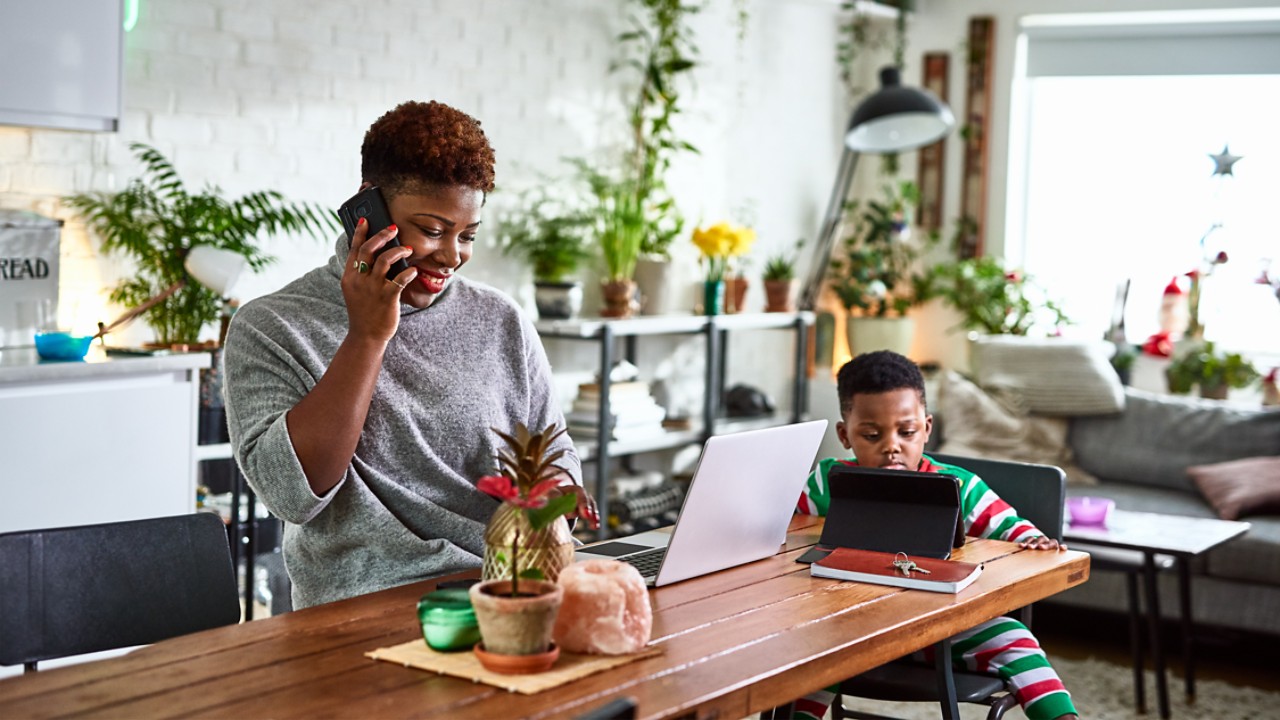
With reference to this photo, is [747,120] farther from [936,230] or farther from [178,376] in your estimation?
[178,376]

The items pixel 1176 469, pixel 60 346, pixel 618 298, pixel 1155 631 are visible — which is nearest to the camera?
pixel 60 346

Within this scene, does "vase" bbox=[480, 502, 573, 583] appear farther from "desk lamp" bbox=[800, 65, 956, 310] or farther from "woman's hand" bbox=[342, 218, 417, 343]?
"desk lamp" bbox=[800, 65, 956, 310]

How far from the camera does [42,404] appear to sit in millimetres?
3133

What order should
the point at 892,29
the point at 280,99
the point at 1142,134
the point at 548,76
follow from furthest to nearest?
the point at 892,29 < the point at 1142,134 < the point at 548,76 < the point at 280,99

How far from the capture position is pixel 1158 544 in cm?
344

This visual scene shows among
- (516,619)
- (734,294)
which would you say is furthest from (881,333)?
(516,619)

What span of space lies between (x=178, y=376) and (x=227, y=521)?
0.40 m

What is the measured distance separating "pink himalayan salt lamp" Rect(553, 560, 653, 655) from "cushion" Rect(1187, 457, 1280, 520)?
3.41 meters

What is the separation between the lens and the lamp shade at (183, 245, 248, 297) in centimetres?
339

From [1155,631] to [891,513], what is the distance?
1972 millimetres

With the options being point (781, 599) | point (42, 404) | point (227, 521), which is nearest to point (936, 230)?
point (227, 521)

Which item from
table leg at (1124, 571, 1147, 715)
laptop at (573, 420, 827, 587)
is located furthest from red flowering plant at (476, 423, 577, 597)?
table leg at (1124, 571, 1147, 715)

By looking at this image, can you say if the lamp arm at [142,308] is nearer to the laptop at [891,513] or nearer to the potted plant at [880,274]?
the laptop at [891,513]

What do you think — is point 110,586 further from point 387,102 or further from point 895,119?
point 895,119
